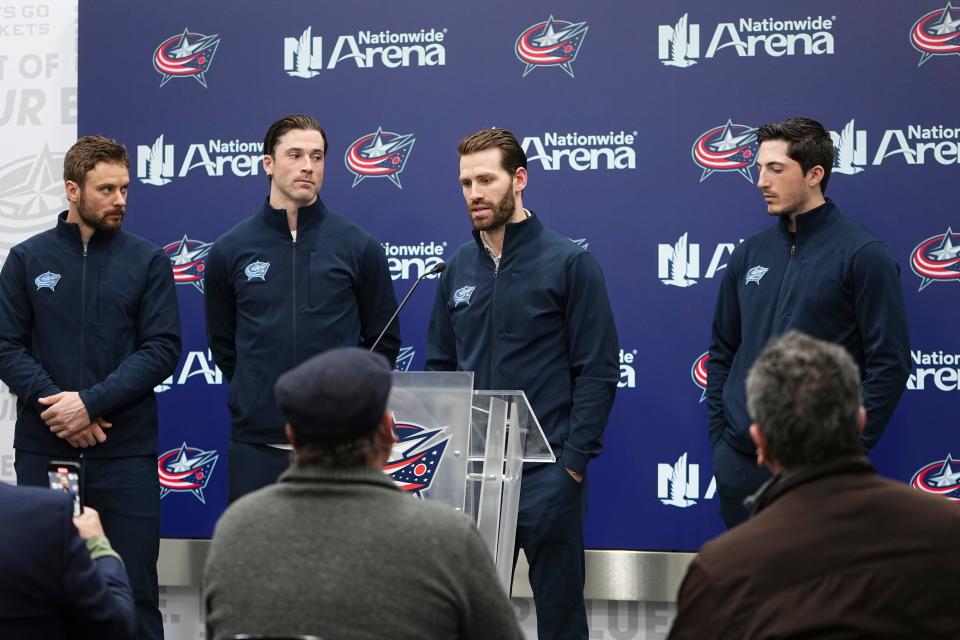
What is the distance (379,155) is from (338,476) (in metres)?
3.11

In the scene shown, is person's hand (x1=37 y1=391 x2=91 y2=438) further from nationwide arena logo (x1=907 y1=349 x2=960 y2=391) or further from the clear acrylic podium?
nationwide arena logo (x1=907 y1=349 x2=960 y2=391)

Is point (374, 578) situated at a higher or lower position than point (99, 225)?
lower

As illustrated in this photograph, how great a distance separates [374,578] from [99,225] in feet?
9.29

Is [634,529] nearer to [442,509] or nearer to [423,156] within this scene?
[423,156]

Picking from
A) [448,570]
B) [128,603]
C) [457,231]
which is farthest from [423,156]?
[448,570]

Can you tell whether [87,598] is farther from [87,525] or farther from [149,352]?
[149,352]

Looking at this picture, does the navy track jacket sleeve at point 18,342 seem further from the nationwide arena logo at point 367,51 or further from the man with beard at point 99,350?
the nationwide arena logo at point 367,51

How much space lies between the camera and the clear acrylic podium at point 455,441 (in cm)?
315

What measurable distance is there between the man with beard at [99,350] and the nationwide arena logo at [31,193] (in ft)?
3.16

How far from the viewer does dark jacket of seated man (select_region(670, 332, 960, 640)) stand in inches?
66.2

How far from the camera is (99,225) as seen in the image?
421cm

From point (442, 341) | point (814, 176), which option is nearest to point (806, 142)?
point (814, 176)

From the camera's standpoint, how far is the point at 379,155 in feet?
15.8

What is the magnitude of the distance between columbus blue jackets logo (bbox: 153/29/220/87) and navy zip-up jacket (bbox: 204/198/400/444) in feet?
3.45
